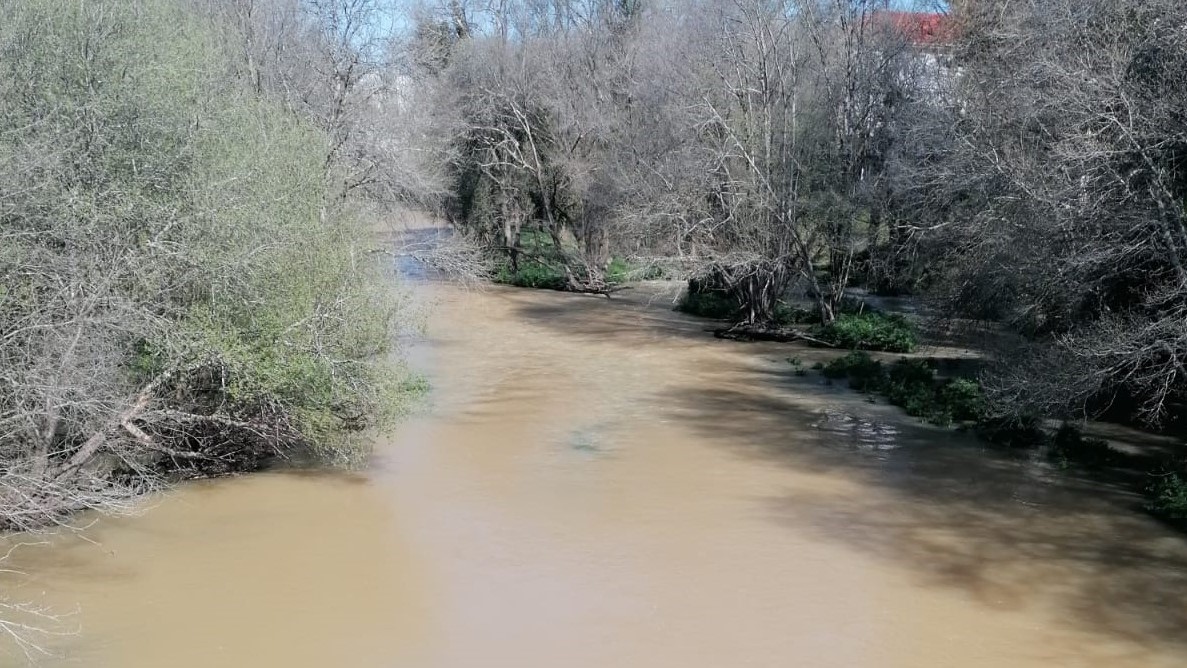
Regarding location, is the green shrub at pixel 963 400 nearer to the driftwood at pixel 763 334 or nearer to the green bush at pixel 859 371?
the green bush at pixel 859 371

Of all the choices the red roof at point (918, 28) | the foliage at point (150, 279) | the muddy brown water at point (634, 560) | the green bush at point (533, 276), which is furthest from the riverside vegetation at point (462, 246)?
the green bush at point (533, 276)

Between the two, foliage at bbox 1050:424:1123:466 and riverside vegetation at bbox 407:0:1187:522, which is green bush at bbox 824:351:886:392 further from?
foliage at bbox 1050:424:1123:466

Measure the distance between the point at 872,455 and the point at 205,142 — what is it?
11.3m

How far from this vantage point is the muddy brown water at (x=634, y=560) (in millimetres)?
11086

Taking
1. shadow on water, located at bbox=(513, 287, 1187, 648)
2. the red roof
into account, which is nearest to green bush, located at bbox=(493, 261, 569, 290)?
the red roof

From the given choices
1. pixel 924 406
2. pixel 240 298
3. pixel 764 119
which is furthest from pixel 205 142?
pixel 764 119

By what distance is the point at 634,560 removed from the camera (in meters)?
13.3

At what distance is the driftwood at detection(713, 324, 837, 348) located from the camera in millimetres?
27875

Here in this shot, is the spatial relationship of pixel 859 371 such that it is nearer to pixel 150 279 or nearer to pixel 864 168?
pixel 864 168

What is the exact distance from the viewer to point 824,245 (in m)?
28.4

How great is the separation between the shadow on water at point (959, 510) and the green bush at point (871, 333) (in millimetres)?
4079

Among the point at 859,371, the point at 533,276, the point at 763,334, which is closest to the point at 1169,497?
the point at 859,371

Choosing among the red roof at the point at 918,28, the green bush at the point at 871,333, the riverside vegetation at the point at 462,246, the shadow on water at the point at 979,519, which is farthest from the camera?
the red roof at the point at 918,28

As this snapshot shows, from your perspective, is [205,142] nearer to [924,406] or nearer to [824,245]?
[924,406]
